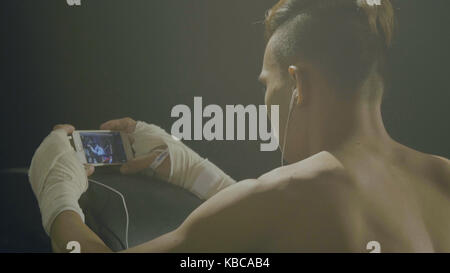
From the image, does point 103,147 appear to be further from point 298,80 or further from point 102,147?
point 298,80

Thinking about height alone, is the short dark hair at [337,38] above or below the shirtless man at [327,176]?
above

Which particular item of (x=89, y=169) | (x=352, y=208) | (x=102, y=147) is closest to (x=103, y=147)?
(x=102, y=147)

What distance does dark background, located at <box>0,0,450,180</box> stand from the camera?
6.92 ft

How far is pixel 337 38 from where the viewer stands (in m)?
1.96

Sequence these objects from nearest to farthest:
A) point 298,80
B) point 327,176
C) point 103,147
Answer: point 327,176
point 298,80
point 103,147

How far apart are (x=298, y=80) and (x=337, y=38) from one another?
0.77ft

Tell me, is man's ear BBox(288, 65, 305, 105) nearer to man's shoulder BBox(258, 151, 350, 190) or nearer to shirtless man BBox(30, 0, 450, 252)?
shirtless man BBox(30, 0, 450, 252)

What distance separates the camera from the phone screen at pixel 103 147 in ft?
6.72

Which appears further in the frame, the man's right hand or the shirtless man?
the man's right hand

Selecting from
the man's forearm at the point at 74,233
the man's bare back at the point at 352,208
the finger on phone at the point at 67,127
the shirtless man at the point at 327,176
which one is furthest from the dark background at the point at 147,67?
the man's forearm at the point at 74,233

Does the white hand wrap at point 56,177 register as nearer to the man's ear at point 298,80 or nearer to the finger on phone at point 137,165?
the finger on phone at point 137,165

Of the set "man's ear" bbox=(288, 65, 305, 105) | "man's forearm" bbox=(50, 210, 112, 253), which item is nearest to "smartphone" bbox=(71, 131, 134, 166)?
"man's forearm" bbox=(50, 210, 112, 253)

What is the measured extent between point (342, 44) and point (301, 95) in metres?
0.27

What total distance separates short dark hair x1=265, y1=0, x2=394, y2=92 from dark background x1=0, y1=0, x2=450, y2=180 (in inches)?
7.2
